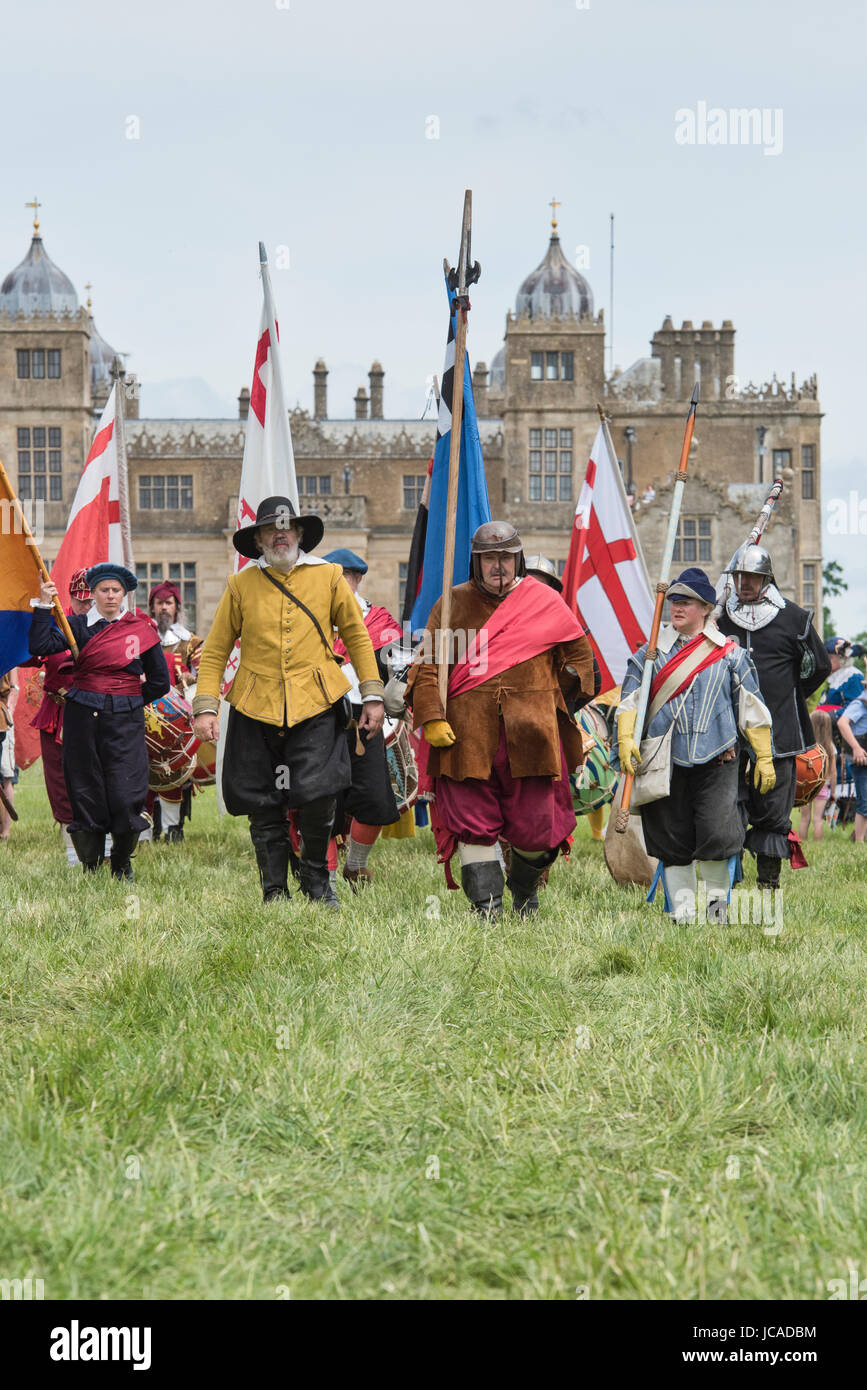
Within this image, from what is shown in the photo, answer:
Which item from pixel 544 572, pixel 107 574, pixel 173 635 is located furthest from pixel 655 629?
pixel 173 635

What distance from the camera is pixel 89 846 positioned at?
8.79 m

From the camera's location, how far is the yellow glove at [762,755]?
7.50 meters

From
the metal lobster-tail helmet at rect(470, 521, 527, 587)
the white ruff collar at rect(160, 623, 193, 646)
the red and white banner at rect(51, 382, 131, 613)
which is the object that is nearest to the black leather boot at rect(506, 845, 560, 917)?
the metal lobster-tail helmet at rect(470, 521, 527, 587)

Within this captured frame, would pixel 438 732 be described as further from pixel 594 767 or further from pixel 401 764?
pixel 594 767

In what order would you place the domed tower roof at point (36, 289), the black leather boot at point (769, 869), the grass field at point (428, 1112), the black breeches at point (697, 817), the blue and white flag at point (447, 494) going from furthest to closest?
the domed tower roof at point (36, 289) < the black leather boot at point (769, 869) < the blue and white flag at point (447, 494) < the black breeches at point (697, 817) < the grass field at point (428, 1112)

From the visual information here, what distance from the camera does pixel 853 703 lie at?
1346 centimetres

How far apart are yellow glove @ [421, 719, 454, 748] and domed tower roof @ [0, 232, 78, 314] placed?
161 feet

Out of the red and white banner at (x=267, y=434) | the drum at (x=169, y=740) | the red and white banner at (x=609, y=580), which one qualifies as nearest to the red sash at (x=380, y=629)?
the red and white banner at (x=267, y=434)

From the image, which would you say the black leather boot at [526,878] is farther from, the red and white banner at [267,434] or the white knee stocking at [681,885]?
the red and white banner at [267,434]

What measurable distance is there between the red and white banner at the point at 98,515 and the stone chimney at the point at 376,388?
154 ft

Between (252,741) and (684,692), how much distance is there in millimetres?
2073

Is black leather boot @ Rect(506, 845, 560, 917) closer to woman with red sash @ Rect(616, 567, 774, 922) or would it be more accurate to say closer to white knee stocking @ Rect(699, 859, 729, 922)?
woman with red sash @ Rect(616, 567, 774, 922)

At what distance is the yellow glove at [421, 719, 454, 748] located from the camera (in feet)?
22.6

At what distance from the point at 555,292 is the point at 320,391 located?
9.47 m
